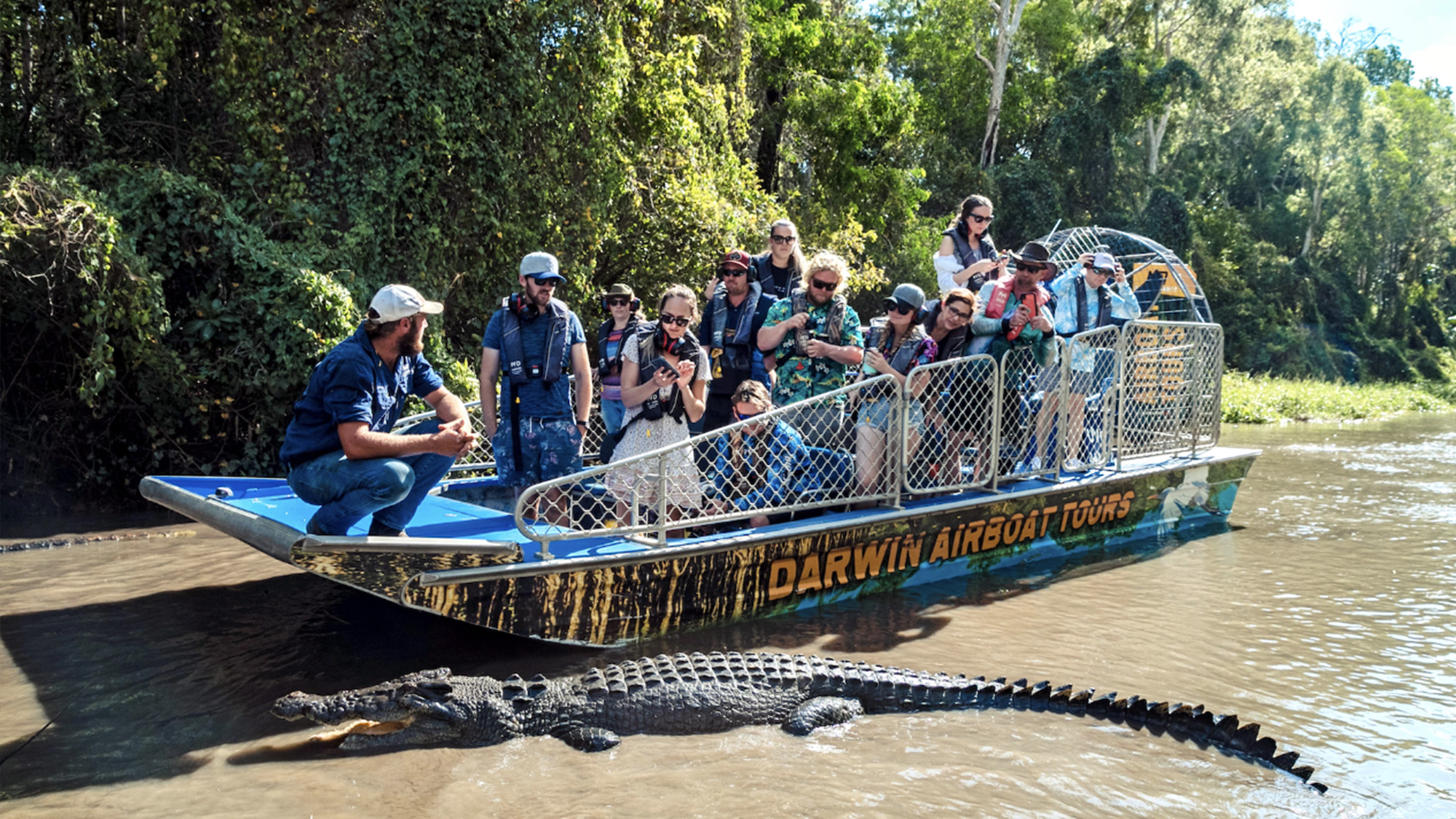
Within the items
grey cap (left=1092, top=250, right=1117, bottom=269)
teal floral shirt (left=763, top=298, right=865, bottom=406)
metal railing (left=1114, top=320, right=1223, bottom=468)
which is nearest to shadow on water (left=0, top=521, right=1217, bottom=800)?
teal floral shirt (left=763, top=298, right=865, bottom=406)

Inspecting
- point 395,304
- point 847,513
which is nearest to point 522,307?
point 395,304

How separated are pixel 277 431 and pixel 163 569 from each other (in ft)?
8.14

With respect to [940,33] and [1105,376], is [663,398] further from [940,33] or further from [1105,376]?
[940,33]

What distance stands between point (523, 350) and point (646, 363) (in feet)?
2.30

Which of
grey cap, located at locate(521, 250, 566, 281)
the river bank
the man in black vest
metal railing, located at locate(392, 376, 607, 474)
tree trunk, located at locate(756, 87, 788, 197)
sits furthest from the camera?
the river bank

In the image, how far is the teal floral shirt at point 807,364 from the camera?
19.3 feet

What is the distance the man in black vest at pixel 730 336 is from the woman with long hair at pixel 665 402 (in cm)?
53

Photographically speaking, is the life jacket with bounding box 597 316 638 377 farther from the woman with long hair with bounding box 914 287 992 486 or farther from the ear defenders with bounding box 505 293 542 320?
the woman with long hair with bounding box 914 287 992 486

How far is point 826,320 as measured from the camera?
232 inches

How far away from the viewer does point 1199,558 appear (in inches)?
294

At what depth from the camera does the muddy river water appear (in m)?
3.65

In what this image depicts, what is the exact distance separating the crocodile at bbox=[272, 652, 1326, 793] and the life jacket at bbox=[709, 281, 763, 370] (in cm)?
209

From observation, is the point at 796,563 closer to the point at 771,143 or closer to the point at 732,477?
the point at 732,477

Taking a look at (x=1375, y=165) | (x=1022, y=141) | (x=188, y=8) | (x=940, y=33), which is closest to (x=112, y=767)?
(x=188, y=8)
